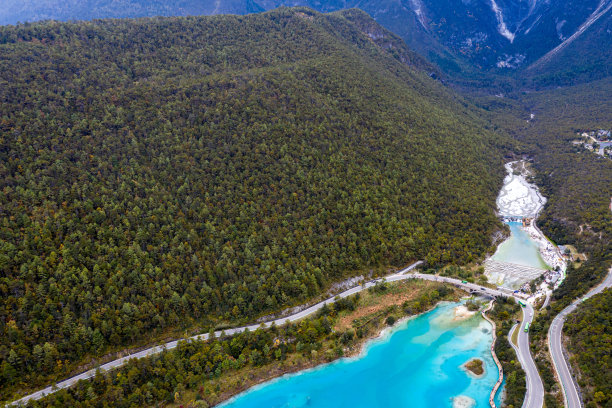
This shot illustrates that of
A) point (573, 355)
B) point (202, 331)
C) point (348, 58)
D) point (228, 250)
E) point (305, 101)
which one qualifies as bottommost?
point (573, 355)

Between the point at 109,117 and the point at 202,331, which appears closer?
the point at 202,331

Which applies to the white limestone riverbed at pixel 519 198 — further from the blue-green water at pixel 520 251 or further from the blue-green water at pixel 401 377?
the blue-green water at pixel 401 377

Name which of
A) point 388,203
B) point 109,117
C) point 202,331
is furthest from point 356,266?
point 109,117

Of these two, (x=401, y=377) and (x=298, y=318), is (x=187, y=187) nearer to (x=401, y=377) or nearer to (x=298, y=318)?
(x=298, y=318)

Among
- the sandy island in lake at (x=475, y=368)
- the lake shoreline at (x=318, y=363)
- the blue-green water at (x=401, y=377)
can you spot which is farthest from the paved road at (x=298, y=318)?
the lake shoreline at (x=318, y=363)

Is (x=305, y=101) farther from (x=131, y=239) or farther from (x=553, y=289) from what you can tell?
(x=553, y=289)

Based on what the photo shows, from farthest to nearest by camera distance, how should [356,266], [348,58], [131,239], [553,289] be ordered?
[348,58] → [356,266] → [553,289] → [131,239]
